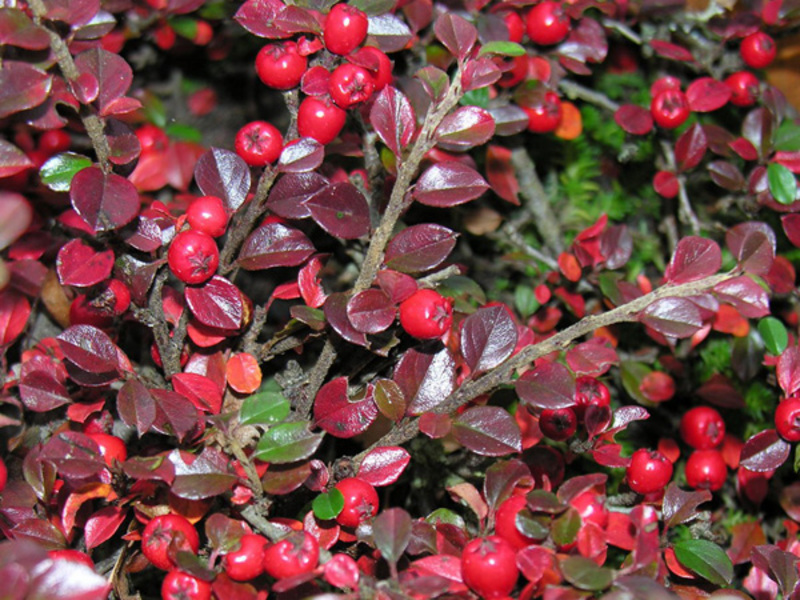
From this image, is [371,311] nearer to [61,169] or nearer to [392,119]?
[392,119]

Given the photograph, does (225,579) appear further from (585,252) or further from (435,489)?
(585,252)

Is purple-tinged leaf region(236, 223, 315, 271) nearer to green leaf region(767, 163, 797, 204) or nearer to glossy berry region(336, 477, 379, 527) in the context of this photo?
glossy berry region(336, 477, 379, 527)

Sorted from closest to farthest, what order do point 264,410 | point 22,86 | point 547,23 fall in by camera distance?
point 264,410 → point 22,86 → point 547,23

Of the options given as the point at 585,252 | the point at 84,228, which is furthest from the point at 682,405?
the point at 84,228

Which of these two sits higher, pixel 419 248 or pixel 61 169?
pixel 61 169

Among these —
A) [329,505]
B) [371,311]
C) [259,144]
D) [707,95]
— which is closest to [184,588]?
[329,505]

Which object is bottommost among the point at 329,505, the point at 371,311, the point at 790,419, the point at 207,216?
the point at 790,419

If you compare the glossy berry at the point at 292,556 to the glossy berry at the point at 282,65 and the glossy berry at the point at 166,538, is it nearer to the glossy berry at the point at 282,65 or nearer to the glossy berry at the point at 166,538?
the glossy berry at the point at 166,538
